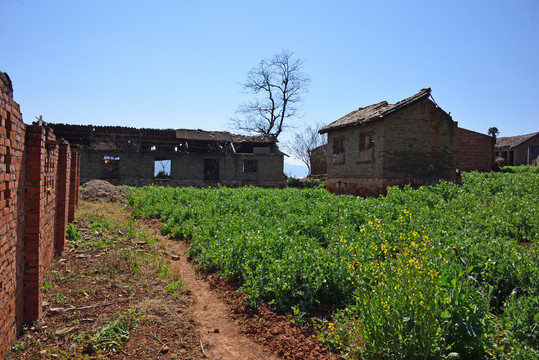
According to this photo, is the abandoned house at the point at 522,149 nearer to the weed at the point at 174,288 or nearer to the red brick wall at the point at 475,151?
the red brick wall at the point at 475,151

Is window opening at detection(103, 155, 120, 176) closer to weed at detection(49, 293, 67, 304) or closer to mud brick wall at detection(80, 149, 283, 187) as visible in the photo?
mud brick wall at detection(80, 149, 283, 187)

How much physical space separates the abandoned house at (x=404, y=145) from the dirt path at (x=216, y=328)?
12.2 metres

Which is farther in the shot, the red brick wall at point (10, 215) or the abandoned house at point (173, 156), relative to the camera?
the abandoned house at point (173, 156)

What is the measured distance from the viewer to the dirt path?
445 centimetres

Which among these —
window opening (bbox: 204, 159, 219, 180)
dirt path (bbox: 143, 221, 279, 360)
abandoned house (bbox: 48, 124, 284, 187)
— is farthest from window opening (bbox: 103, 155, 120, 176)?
dirt path (bbox: 143, 221, 279, 360)

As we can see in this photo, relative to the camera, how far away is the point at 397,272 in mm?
3881

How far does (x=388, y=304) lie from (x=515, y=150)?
155 feet

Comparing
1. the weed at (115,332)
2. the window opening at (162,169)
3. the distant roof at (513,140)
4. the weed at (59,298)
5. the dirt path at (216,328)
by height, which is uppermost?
the distant roof at (513,140)

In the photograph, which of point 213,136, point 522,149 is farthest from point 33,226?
point 522,149

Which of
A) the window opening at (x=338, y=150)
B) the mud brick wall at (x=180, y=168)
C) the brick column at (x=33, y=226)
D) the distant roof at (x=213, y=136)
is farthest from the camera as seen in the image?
the distant roof at (x=213, y=136)

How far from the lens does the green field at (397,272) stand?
3.46m

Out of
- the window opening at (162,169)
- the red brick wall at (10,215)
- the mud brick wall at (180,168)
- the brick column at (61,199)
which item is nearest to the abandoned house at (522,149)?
the mud brick wall at (180,168)

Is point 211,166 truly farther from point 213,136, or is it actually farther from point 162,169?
point 162,169

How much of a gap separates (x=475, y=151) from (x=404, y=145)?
721 inches
